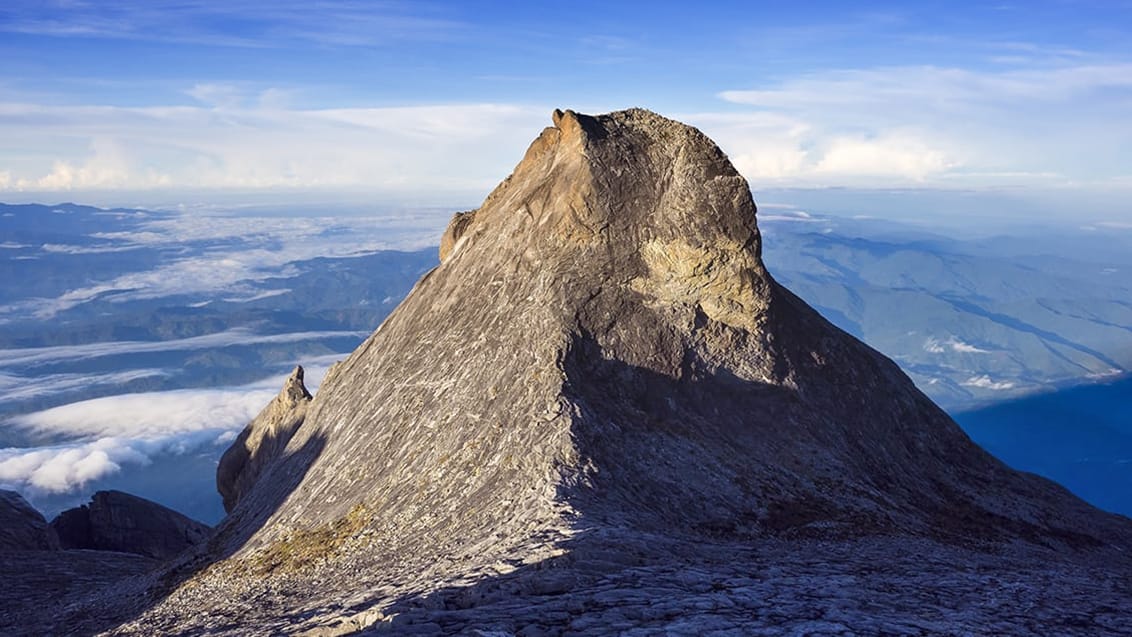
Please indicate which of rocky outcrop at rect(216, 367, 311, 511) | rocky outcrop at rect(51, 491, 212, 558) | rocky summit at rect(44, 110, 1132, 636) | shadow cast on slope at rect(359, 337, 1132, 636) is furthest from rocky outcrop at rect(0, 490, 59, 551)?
shadow cast on slope at rect(359, 337, 1132, 636)

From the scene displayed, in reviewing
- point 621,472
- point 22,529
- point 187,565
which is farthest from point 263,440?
point 621,472

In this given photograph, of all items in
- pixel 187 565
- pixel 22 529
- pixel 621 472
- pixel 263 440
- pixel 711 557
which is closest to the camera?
pixel 711 557

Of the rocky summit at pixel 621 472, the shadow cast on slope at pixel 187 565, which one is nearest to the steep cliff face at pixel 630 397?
the rocky summit at pixel 621 472

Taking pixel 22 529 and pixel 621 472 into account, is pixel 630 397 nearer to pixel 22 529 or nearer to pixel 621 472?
pixel 621 472

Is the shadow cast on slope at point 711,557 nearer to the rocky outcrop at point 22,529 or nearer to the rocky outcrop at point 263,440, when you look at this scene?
the rocky outcrop at point 263,440

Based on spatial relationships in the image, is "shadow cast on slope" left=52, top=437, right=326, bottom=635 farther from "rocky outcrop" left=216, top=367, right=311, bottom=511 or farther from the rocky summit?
"rocky outcrop" left=216, top=367, right=311, bottom=511

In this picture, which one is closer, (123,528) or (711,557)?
(711,557)
